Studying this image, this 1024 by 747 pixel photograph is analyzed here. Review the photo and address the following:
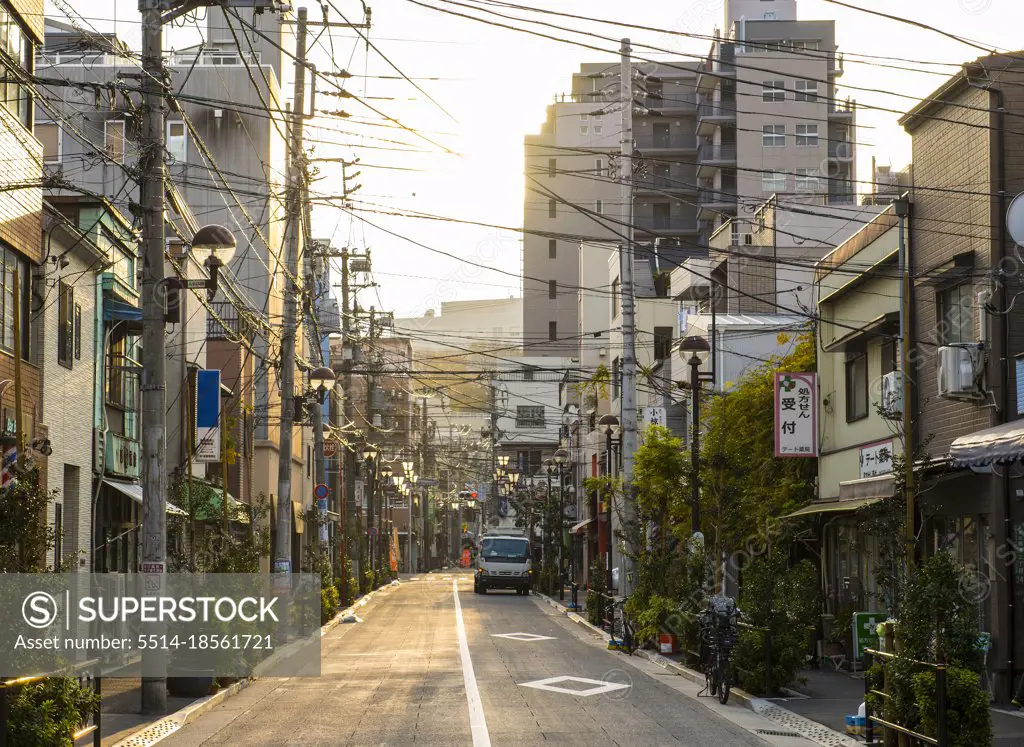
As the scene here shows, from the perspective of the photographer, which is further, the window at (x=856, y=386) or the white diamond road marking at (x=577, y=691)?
the window at (x=856, y=386)

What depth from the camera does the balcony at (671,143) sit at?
3374 inches

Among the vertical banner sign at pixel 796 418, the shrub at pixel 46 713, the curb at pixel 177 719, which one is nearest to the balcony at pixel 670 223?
the vertical banner sign at pixel 796 418

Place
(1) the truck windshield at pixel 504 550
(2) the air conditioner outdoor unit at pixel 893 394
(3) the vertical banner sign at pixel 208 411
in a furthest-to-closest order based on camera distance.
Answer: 1. (1) the truck windshield at pixel 504 550
2. (3) the vertical banner sign at pixel 208 411
3. (2) the air conditioner outdoor unit at pixel 893 394

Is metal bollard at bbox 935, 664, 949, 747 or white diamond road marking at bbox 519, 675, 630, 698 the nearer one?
metal bollard at bbox 935, 664, 949, 747

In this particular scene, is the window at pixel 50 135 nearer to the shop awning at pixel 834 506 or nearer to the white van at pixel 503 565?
the shop awning at pixel 834 506

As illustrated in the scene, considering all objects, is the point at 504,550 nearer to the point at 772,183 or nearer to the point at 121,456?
the point at 772,183

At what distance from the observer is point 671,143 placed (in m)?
86.0

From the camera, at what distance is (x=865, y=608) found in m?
26.1

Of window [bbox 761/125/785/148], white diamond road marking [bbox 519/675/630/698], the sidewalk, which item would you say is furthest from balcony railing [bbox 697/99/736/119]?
white diamond road marking [bbox 519/675/630/698]

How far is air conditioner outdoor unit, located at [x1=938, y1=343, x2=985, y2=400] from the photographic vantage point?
19.5 m

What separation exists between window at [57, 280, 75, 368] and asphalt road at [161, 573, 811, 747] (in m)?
7.30

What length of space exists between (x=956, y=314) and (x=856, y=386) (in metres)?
5.83

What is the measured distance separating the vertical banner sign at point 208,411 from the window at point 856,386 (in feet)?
53.2

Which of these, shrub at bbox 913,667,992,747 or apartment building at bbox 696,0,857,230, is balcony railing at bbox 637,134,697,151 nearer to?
apartment building at bbox 696,0,857,230
